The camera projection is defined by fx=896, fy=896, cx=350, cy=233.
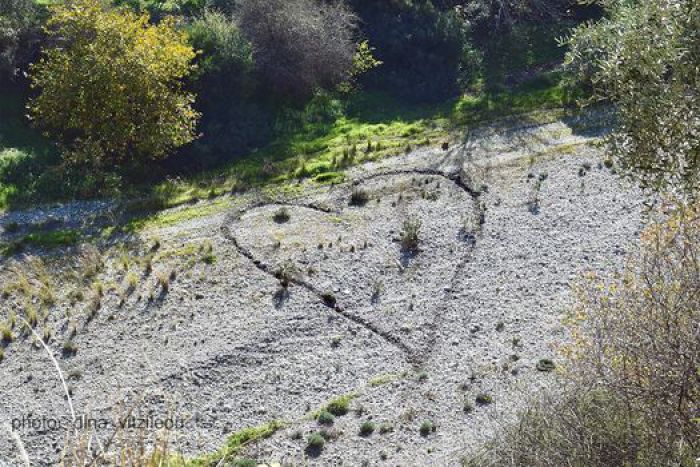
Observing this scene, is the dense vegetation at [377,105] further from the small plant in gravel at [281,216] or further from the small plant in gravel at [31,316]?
the small plant in gravel at [31,316]

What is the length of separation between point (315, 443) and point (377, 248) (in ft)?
32.4

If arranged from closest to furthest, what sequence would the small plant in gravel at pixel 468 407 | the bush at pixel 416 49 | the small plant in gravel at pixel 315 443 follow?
1. the small plant in gravel at pixel 315 443
2. the small plant in gravel at pixel 468 407
3. the bush at pixel 416 49

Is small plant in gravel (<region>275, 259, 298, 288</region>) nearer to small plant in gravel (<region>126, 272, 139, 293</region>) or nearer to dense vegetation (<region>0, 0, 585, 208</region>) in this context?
small plant in gravel (<region>126, 272, 139, 293</region>)

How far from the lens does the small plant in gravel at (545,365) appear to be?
2358 cm

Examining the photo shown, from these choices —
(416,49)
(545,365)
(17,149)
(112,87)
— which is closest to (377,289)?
(545,365)

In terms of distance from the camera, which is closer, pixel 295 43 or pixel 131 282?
pixel 131 282

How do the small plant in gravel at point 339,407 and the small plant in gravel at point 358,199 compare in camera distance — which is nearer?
the small plant in gravel at point 339,407

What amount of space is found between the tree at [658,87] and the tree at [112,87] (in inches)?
809

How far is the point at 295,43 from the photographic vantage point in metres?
39.0

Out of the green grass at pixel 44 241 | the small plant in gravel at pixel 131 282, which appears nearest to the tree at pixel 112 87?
the green grass at pixel 44 241

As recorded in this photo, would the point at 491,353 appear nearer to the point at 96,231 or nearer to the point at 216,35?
the point at 96,231

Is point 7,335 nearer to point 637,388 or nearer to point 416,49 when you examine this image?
point 637,388

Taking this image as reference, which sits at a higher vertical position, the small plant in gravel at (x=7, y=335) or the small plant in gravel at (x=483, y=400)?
the small plant in gravel at (x=7, y=335)

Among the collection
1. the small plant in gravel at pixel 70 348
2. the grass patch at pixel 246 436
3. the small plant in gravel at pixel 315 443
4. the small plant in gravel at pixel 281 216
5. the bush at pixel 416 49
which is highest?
the bush at pixel 416 49
